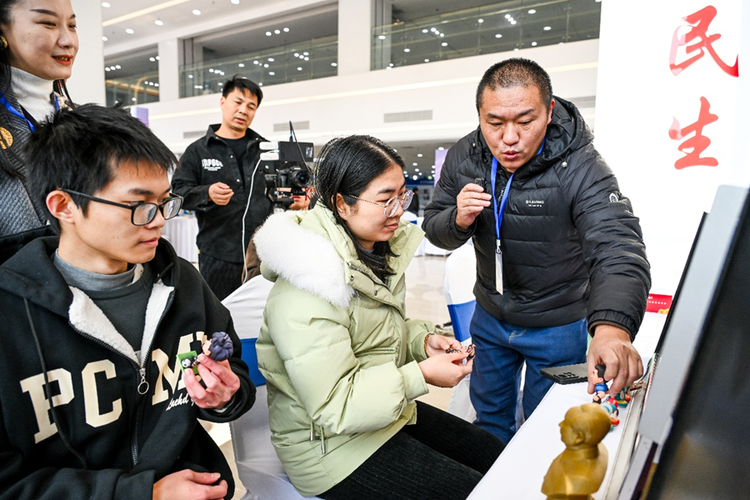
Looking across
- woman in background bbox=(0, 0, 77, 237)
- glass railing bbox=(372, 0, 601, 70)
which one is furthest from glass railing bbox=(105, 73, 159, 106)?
woman in background bbox=(0, 0, 77, 237)

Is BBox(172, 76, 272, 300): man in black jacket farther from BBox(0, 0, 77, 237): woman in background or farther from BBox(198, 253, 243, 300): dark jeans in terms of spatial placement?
BBox(0, 0, 77, 237): woman in background

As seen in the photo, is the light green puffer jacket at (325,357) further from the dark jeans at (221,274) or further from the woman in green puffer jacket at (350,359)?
the dark jeans at (221,274)

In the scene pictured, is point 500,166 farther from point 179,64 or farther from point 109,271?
point 179,64

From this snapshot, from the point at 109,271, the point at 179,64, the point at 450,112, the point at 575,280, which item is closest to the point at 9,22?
the point at 109,271

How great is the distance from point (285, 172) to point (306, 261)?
132cm

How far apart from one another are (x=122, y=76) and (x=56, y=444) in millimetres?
17607

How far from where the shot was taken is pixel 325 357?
38.4 inches

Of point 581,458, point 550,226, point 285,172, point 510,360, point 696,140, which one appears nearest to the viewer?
point 581,458

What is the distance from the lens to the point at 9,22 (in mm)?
1073

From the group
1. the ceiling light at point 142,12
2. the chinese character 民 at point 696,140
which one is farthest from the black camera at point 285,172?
the ceiling light at point 142,12

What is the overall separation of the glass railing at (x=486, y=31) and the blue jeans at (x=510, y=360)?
335 inches

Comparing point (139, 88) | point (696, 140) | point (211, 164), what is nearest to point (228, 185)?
point (211, 164)

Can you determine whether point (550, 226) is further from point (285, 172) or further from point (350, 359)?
point (285, 172)

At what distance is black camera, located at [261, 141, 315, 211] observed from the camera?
7.47ft
